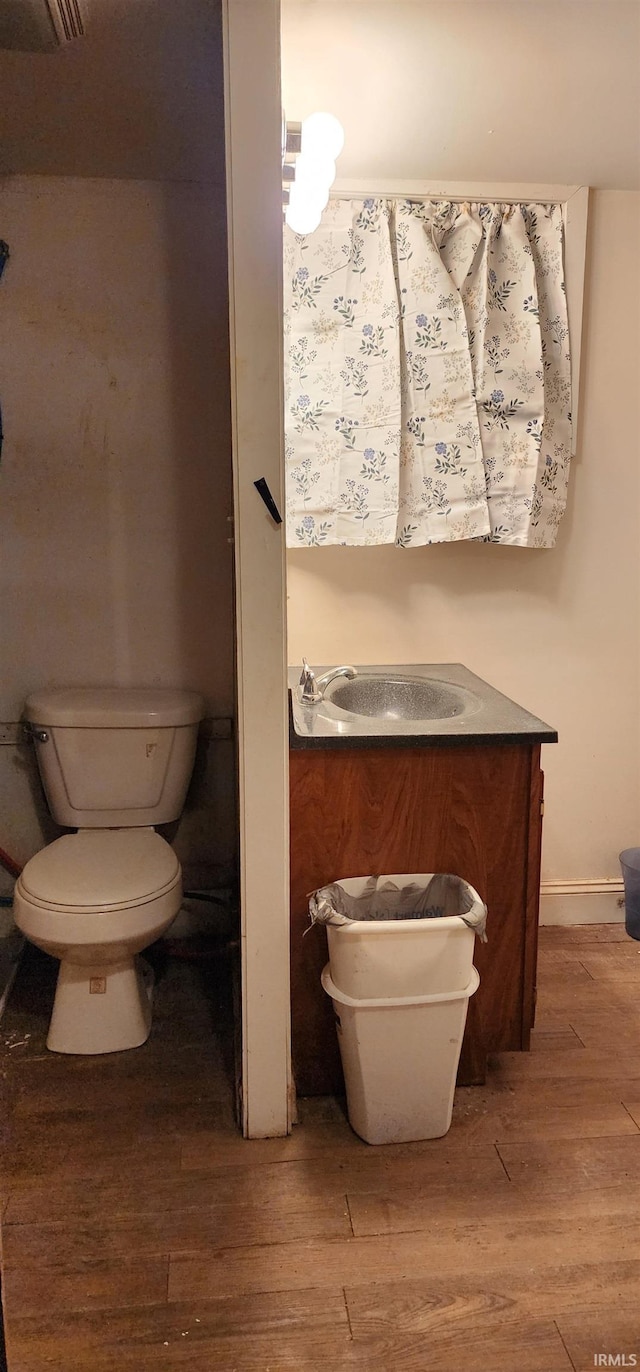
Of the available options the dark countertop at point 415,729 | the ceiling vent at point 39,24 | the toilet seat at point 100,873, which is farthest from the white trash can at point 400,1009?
the ceiling vent at point 39,24

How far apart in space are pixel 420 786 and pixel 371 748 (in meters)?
0.14

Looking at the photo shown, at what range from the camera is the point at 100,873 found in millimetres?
Answer: 1827

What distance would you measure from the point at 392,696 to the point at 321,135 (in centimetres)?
125

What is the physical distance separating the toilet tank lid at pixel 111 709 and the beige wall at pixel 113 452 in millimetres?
101

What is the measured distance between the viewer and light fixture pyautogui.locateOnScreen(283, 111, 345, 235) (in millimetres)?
1481

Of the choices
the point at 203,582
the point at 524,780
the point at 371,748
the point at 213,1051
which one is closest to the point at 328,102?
the point at 203,582

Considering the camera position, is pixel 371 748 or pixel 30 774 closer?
pixel 371 748

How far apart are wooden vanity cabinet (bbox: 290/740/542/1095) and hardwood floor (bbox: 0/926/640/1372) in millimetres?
202

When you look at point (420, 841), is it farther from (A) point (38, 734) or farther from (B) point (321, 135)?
(B) point (321, 135)

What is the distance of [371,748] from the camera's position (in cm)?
163

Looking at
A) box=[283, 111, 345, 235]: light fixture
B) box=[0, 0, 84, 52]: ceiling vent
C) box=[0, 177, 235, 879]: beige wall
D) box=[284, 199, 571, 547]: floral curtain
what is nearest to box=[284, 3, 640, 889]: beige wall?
box=[284, 199, 571, 547]: floral curtain

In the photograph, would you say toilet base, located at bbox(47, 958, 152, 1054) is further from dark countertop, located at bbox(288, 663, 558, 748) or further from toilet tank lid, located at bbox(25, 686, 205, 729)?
dark countertop, located at bbox(288, 663, 558, 748)

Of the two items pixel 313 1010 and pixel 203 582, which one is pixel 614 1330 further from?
pixel 203 582

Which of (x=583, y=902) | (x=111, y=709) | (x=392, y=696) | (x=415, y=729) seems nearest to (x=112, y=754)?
(x=111, y=709)
